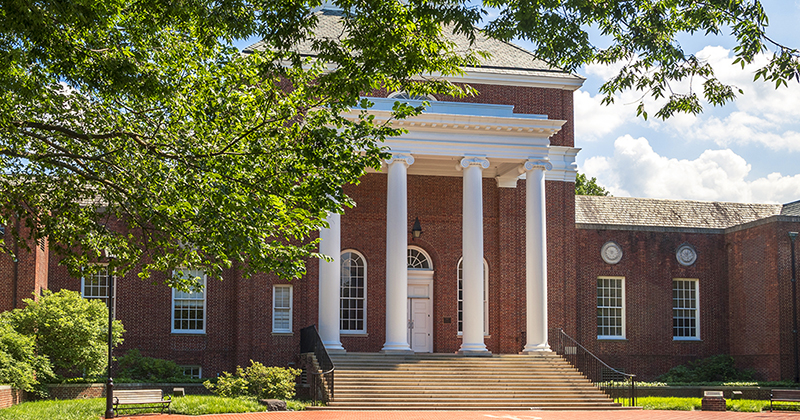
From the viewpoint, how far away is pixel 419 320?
30000 mm

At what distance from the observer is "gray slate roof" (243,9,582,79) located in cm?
3013

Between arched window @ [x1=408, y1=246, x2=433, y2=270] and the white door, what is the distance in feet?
2.39

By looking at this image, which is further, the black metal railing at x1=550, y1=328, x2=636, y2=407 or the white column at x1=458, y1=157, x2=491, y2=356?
the white column at x1=458, y1=157, x2=491, y2=356

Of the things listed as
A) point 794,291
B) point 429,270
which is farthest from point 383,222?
point 794,291

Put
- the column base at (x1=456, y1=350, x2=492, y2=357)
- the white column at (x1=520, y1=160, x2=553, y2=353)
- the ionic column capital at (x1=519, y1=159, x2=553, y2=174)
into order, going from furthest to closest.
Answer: the ionic column capital at (x1=519, y1=159, x2=553, y2=174) → the white column at (x1=520, y1=160, x2=553, y2=353) → the column base at (x1=456, y1=350, x2=492, y2=357)

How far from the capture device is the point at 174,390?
22.7 m

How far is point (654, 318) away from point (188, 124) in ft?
77.2

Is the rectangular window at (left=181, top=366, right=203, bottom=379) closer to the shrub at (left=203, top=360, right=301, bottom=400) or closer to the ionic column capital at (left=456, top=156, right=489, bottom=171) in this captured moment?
the shrub at (left=203, top=360, right=301, bottom=400)

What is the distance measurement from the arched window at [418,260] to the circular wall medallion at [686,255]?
10364 millimetres

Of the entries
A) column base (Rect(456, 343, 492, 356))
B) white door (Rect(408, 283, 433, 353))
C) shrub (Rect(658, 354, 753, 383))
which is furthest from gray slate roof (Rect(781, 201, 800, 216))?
column base (Rect(456, 343, 492, 356))

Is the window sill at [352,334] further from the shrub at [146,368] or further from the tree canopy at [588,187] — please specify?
the tree canopy at [588,187]

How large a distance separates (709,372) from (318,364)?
1573 centimetres

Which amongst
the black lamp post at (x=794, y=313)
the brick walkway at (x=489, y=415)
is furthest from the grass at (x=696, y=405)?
the black lamp post at (x=794, y=313)

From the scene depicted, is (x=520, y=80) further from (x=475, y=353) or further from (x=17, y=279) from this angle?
(x=17, y=279)
